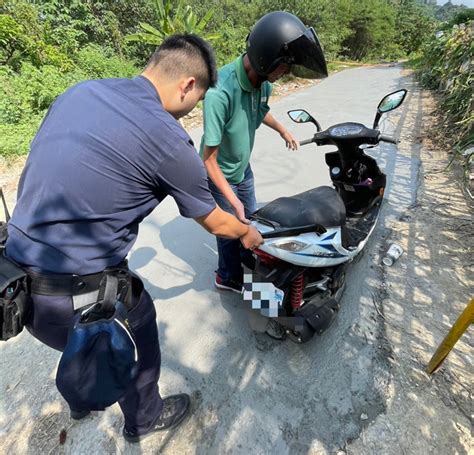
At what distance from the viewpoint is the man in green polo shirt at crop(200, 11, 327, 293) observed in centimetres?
172

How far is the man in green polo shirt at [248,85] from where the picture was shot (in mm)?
1720

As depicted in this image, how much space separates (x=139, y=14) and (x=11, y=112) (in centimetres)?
989

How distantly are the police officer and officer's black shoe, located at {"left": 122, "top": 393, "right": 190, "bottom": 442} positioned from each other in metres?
0.64

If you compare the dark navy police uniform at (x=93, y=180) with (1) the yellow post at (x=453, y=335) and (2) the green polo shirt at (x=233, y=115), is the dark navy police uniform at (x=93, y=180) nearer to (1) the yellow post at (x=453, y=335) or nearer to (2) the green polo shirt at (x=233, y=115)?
(2) the green polo shirt at (x=233, y=115)

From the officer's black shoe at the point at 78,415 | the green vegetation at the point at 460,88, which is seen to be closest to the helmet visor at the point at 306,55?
the officer's black shoe at the point at 78,415

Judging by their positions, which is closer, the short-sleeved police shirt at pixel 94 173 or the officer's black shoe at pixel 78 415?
the short-sleeved police shirt at pixel 94 173

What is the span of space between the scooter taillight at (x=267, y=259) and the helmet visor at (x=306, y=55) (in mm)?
1042

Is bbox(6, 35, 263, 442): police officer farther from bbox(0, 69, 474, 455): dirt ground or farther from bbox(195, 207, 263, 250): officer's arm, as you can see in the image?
bbox(0, 69, 474, 455): dirt ground

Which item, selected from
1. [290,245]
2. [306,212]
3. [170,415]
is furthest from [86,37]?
[170,415]

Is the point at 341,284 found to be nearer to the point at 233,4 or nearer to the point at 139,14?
the point at 139,14

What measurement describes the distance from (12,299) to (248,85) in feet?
4.95

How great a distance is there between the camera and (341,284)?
2.27 metres

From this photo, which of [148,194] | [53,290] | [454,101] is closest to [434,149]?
[454,101]

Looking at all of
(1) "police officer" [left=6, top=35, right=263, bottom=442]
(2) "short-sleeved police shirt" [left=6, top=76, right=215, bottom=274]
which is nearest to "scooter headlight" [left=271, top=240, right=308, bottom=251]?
(1) "police officer" [left=6, top=35, right=263, bottom=442]
